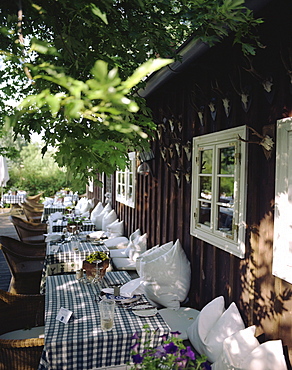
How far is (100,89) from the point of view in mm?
924

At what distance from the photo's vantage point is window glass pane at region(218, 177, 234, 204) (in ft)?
11.2

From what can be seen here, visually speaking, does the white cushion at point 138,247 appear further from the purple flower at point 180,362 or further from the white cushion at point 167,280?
the purple flower at point 180,362

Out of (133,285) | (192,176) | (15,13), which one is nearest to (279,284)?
(133,285)

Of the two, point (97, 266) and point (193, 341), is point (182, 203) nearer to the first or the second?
point (97, 266)

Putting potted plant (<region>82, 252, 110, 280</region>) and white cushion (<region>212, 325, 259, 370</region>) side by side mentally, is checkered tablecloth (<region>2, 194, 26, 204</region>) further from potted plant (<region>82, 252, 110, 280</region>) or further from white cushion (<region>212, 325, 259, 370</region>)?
white cushion (<region>212, 325, 259, 370</region>)

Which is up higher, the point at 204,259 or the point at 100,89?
the point at 100,89

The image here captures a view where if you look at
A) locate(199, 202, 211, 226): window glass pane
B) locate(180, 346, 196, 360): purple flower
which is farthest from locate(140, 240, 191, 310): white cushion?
locate(180, 346, 196, 360): purple flower

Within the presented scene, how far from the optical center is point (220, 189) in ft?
11.8

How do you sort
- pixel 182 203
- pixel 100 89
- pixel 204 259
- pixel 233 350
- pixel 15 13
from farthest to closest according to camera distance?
pixel 182 203 < pixel 204 259 < pixel 233 350 < pixel 15 13 < pixel 100 89

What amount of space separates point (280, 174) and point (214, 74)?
5.09 feet

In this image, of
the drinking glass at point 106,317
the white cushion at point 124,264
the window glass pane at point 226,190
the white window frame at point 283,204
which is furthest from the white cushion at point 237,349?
the white cushion at point 124,264

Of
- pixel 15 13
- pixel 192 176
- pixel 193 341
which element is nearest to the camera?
pixel 15 13

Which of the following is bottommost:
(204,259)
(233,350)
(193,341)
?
(193,341)

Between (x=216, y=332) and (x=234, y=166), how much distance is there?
144 centimetres
